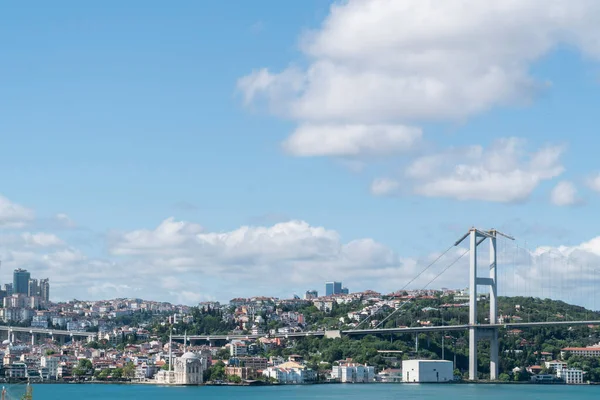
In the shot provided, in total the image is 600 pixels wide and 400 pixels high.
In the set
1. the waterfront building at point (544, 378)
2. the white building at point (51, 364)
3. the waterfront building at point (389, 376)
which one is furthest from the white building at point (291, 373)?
the white building at point (51, 364)

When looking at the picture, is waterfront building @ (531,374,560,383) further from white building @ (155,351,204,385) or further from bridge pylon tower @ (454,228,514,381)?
white building @ (155,351,204,385)

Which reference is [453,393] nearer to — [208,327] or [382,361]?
[382,361]

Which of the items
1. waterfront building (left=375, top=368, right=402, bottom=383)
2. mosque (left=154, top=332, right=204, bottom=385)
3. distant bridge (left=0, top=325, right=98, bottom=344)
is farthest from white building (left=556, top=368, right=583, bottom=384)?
distant bridge (left=0, top=325, right=98, bottom=344)

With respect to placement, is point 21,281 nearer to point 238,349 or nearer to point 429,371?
point 238,349

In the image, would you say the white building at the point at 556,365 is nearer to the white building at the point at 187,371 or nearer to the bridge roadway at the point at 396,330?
the bridge roadway at the point at 396,330

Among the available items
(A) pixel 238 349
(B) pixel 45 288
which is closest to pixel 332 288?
(B) pixel 45 288

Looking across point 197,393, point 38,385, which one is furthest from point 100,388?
point 197,393
